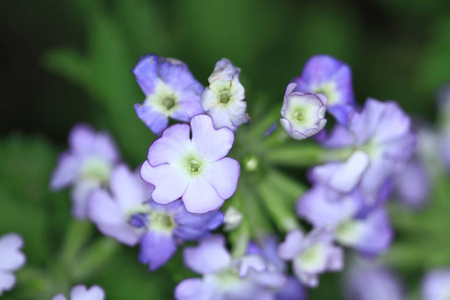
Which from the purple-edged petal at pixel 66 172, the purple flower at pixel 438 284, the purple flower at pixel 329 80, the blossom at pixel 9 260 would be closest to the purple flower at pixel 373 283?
the purple flower at pixel 438 284

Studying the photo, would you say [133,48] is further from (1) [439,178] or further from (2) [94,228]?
(1) [439,178]

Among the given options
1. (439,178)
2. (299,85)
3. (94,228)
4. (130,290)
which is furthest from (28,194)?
(439,178)

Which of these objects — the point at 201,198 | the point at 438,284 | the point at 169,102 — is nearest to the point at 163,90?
the point at 169,102

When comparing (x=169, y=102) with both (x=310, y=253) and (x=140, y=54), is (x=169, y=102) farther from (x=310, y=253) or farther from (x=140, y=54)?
(x=140, y=54)

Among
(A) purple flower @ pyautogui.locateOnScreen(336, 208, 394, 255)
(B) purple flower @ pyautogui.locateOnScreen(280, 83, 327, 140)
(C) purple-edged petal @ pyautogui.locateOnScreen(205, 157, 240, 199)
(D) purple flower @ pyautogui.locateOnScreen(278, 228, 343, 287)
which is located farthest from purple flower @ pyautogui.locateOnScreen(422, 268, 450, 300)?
(C) purple-edged petal @ pyautogui.locateOnScreen(205, 157, 240, 199)

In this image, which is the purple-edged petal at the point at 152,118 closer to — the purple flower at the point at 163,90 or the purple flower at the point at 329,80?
the purple flower at the point at 163,90

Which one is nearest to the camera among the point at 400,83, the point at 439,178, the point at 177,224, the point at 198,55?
the point at 177,224

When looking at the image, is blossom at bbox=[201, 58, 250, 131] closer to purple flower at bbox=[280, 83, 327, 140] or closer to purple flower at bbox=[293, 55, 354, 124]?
purple flower at bbox=[280, 83, 327, 140]
